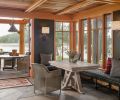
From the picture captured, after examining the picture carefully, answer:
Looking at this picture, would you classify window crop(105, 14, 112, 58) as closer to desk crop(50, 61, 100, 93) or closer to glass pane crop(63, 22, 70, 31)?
desk crop(50, 61, 100, 93)

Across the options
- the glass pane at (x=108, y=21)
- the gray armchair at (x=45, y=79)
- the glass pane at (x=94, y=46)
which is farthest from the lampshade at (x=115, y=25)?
the gray armchair at (x=45, y=79)

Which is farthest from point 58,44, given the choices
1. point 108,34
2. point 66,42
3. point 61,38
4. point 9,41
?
point 9,41

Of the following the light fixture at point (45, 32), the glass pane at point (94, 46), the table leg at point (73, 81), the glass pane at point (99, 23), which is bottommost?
the table leg at point (73, 81)

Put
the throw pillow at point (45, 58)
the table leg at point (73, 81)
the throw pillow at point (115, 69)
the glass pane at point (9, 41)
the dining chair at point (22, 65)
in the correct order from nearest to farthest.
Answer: the throw pillow at point (115, 69) < the table leg at point (73, 81) < the throw pillow at point (45, 58) < the dining chair at point (22, 65) < the glass pane at point (9, 41)

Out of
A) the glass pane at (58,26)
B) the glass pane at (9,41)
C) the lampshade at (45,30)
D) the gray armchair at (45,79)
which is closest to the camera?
the gray armchair at (45,79)

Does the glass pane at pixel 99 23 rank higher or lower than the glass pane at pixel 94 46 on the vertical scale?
higher

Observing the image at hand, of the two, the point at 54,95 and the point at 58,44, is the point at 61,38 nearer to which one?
the point at 58,44

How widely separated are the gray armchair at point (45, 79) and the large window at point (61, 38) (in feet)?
9.99

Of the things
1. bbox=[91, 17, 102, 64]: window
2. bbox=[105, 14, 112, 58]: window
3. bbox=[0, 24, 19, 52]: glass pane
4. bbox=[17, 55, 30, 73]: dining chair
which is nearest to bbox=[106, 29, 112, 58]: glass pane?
bbox=[105, 14, 112, 58]: window

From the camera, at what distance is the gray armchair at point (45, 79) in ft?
15.7

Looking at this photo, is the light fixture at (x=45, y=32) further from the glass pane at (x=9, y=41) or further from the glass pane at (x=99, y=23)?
the glass pane at (x=9, y=41)

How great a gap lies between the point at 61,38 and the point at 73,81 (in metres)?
2.78

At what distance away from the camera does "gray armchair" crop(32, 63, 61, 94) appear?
4789 mm

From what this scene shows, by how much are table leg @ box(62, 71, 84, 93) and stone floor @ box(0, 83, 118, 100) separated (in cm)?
21
